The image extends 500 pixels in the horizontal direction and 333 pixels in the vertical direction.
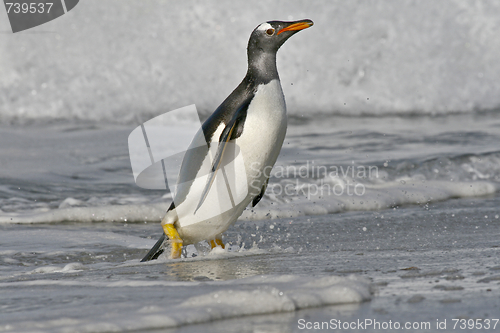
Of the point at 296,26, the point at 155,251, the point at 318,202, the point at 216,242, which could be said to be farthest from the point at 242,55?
the point at 155,251

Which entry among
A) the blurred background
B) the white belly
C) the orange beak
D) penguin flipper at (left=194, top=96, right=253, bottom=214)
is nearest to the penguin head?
the orange beak

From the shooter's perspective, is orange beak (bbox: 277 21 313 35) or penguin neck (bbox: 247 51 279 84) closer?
penguin neck (bbox: 247 51 279 84)

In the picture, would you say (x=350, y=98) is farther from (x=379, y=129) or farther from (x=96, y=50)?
(x=96, y=50)

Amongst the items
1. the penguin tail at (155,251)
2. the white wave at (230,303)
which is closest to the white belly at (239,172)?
the penguin tail at (155,251)

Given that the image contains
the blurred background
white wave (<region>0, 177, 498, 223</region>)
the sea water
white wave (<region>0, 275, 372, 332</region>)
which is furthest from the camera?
the blurred background

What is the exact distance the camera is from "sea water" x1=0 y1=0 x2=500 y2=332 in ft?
6.58

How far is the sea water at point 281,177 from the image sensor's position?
201 cm

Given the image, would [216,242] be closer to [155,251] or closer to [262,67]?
[155,251]

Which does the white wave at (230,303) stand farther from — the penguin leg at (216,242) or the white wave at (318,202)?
the white wave at (318,202)

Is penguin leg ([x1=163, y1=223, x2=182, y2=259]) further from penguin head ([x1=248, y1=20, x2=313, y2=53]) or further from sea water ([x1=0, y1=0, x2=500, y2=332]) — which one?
penguin head ([x1=248, y1=20, x2=313, y2=53])

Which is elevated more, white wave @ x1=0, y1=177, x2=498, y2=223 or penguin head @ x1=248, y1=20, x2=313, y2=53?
penguin head @ x1=248, y1=20, x2=313, y2=53

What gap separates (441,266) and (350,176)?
3.70 metres

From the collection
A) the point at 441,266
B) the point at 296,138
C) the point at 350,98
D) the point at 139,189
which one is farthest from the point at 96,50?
the point at 441,266

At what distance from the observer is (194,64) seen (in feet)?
45.1
